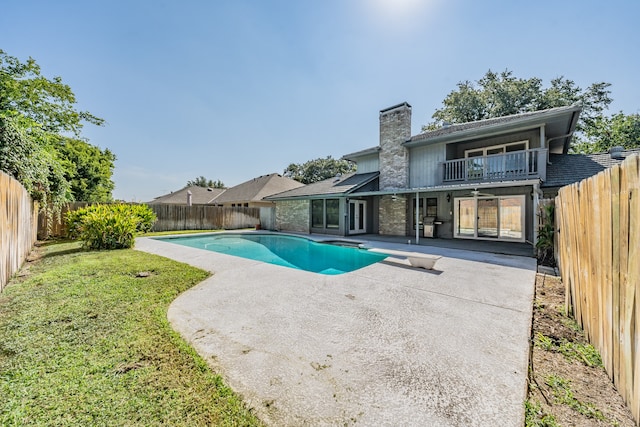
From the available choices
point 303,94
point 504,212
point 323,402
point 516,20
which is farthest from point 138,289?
point 516,20

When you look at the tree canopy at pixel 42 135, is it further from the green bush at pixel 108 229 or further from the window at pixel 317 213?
the window at pixel 317 213

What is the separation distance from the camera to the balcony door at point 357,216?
1400 cm

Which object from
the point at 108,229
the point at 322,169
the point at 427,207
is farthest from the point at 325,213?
the point at 322,169

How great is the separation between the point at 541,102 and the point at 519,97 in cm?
179

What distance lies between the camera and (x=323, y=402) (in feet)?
6.73

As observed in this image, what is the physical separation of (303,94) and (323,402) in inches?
587

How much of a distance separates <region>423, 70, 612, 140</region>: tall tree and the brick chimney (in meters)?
12.9

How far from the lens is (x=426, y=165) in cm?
1314

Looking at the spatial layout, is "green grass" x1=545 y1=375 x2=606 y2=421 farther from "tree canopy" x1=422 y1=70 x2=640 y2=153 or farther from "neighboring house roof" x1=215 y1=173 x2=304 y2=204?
"neighboring house roof" x1=215 y1=173 x2=304 y2=204

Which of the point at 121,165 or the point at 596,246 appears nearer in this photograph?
the point at 596,246

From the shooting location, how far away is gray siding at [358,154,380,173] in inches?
620

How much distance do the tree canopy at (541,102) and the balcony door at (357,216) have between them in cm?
1096

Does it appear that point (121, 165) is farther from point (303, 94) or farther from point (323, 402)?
point (323, 402)

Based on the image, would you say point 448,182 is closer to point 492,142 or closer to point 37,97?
Result: point 492,142
